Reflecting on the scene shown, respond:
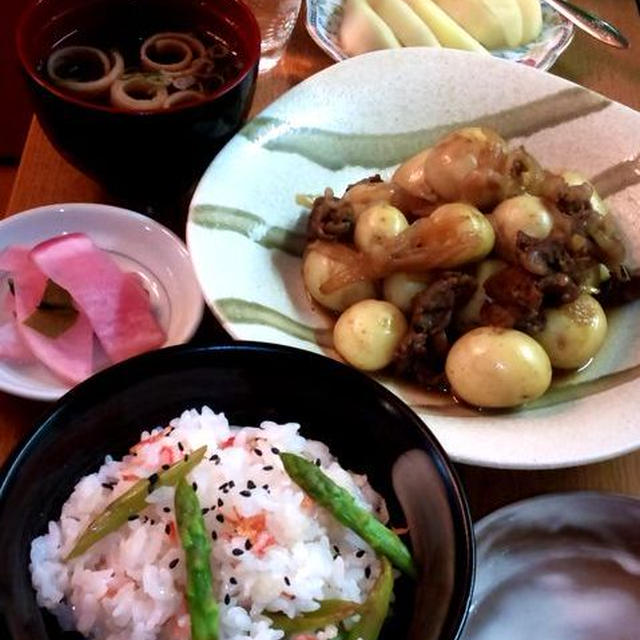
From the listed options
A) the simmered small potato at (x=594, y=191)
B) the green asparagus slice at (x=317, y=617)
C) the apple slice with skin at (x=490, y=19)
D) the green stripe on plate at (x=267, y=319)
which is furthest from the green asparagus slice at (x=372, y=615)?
the apple slice with skin at (x=490, y=19)

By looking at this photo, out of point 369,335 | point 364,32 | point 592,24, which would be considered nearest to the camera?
point 369,335

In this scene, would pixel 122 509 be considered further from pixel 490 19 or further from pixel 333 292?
pixel 490 19

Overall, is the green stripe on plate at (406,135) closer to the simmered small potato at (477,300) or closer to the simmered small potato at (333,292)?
the simmered small potato at (333,292)

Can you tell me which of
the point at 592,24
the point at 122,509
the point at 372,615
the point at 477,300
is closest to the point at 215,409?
the point at 122,509

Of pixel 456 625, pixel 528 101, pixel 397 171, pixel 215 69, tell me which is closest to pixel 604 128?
pixel 528 101

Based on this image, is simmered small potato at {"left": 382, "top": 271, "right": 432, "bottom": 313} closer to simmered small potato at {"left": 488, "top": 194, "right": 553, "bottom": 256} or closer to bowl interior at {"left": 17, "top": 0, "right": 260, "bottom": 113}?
simmered small potato at {"left": 488, "top": 194, "right": 553, "bottom": 256}

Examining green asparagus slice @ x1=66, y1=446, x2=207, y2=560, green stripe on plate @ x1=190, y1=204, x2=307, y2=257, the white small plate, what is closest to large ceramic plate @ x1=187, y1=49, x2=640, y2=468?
green stripe on plate @ x1=190, y1=204, x2=307, y2=257
